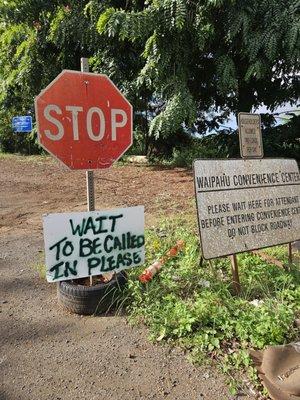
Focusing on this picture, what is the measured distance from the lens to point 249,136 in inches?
137

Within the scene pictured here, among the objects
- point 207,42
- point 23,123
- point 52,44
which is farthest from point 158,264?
point 23,123

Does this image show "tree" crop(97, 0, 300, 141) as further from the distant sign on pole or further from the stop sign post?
the stop sign post

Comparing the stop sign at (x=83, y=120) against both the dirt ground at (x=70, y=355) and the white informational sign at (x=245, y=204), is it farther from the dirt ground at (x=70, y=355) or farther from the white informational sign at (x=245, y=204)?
the dirt ground at (x=70, y=355)

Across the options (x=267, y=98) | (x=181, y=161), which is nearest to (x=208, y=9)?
(x=267, y=98)

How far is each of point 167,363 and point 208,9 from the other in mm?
6529

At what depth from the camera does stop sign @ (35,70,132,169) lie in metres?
2.67

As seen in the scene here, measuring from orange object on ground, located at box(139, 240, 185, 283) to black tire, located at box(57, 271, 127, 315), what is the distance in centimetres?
24

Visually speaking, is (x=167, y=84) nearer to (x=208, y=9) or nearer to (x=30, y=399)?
(x=208, y=9)

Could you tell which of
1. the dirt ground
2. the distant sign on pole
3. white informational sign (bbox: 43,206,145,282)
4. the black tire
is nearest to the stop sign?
white informational sign (bbox: 43,206,145,282)

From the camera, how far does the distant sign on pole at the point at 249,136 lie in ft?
11.2

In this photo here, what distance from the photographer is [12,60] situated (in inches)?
463

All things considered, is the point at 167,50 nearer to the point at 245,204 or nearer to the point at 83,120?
the point at 245,204

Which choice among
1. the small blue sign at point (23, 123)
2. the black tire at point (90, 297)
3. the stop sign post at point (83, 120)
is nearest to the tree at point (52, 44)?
the small blue sign at point (23, 123)

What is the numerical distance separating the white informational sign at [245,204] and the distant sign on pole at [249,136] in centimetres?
9
